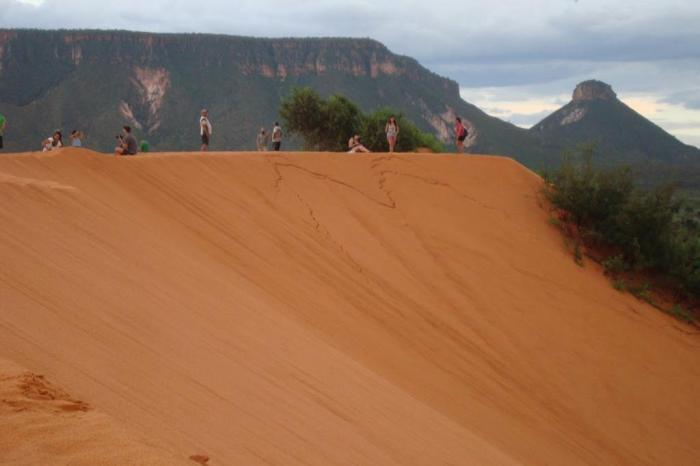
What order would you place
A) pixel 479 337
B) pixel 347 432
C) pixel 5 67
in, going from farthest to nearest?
pixel 5 67 < pixel 479 337 < pixel 347 432

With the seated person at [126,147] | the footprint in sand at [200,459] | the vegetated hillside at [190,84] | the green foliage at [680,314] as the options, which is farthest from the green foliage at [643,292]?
the vegetated hillside at [190,84]

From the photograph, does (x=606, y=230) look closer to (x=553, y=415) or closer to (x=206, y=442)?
(x=553, y=415)

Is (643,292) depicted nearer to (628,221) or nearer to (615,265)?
(615,265)

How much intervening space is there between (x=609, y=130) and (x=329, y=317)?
7026cm

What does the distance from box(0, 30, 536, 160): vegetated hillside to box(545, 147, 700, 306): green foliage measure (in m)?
38.8

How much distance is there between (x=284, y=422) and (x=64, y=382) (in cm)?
144

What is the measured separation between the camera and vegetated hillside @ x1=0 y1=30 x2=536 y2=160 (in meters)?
57.6

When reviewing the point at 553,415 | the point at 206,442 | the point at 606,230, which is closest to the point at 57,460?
the point at 206,442

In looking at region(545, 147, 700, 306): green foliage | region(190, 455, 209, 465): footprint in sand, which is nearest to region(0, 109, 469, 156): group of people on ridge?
region(545, 147, 700, 306): green foliage

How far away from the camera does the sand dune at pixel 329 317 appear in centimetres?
513

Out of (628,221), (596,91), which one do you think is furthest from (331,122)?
(596,91)

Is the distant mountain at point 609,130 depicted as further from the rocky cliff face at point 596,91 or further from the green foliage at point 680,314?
the green foliage at point 680,314

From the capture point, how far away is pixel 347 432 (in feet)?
18.5

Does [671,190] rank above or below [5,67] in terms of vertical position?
below
